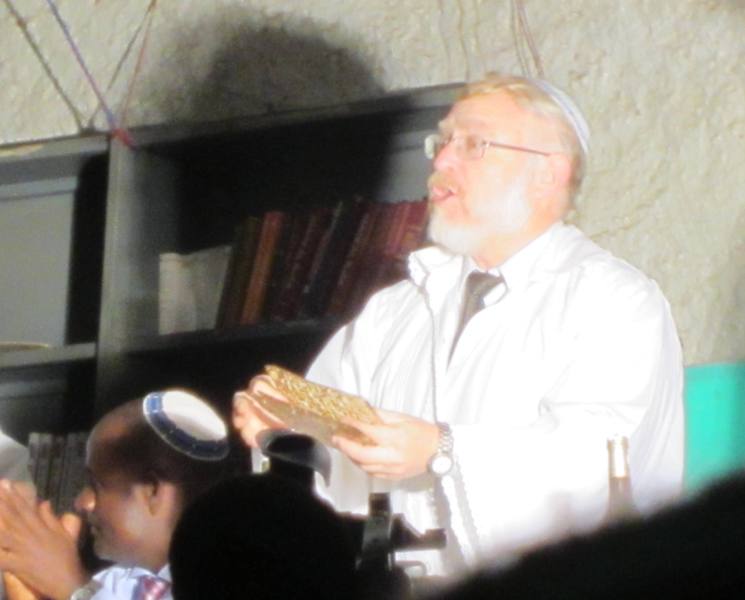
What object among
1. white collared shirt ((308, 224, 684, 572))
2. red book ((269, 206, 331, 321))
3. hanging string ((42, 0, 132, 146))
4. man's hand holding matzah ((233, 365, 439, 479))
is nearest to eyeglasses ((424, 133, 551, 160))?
white collared shirt ((308, 224, 684, 572))

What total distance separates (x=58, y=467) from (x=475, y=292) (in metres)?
1.16

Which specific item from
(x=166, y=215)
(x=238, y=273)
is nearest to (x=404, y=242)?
(x=238, y=273)

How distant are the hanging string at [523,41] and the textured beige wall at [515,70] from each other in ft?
0.04

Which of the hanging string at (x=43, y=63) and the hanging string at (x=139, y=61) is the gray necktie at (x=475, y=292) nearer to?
the hanging string at (x=139, y=61)

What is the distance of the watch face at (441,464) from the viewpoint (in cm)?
208

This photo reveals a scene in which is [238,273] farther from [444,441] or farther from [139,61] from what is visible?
[444,441]

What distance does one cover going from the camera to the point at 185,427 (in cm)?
242

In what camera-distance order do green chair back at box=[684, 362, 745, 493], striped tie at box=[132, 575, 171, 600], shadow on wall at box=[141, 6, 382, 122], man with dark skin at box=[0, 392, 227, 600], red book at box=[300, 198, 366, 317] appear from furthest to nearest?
shadow on wall at box=[141, 6, 382, 122], red book at box=[300, 198, 366, 317], green chair back at box=[684, 362, 745, 493], man with dark skin at box=[0, 392, 227, 600], striped tie at box=[132, 575, 171, 600]

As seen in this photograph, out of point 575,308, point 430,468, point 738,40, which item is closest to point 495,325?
point 575,308

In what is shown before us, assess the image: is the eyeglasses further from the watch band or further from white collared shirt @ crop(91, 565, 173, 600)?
white collared shirt @ crop(91, 565, 173, 600)

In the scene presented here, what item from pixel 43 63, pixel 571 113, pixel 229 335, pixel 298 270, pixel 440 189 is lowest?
pixel 229 335

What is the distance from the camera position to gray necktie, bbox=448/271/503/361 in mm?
2361

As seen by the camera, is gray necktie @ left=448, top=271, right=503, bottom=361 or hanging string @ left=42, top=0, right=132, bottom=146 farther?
hanging string @ left=42, top=0, right=132, bottom=146

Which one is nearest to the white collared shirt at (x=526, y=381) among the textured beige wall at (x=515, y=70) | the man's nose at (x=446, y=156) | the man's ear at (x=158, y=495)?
the man's nose at (x=446, y=156)
